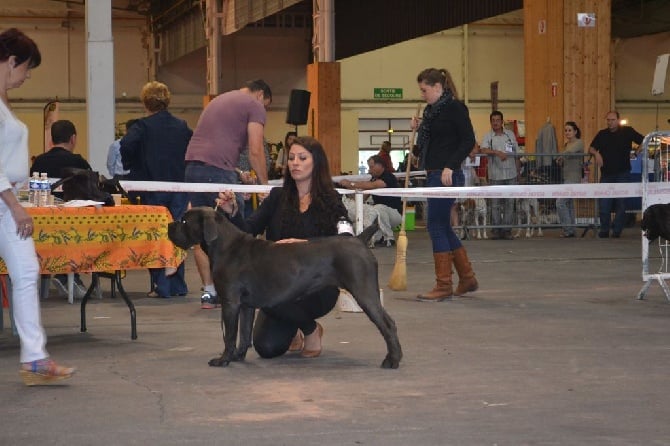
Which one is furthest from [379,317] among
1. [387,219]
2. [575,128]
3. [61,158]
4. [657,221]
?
[575,128]

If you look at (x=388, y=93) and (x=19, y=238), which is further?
(x=388, y=93)

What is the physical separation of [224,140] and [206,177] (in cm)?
31

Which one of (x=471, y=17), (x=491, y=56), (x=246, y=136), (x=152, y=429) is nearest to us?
(x=152, y=429)

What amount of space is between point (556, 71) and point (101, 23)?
964 centimetres

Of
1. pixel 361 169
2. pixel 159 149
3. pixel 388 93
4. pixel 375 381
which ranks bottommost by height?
pixel 375 381

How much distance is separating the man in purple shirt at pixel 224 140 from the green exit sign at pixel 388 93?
3160 cm

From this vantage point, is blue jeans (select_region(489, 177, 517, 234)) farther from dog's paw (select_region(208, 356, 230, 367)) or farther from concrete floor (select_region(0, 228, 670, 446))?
dog's paw (select_region(208, 356, 230, 367))

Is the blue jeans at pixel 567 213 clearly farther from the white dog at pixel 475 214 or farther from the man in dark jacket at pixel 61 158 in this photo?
the man in dark jacket at pixel 61 158

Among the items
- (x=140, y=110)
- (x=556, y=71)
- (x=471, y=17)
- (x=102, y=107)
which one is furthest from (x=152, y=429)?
(x=140, y=110)

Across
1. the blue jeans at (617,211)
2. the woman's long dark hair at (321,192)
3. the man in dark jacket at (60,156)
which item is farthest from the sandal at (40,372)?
the blue jeans at (617,211)

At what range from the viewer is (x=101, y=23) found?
12688 mm

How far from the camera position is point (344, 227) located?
6.53 metres

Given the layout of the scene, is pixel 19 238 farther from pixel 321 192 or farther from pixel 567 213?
pixel 567 213

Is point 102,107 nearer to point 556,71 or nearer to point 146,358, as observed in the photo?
point 146,358
